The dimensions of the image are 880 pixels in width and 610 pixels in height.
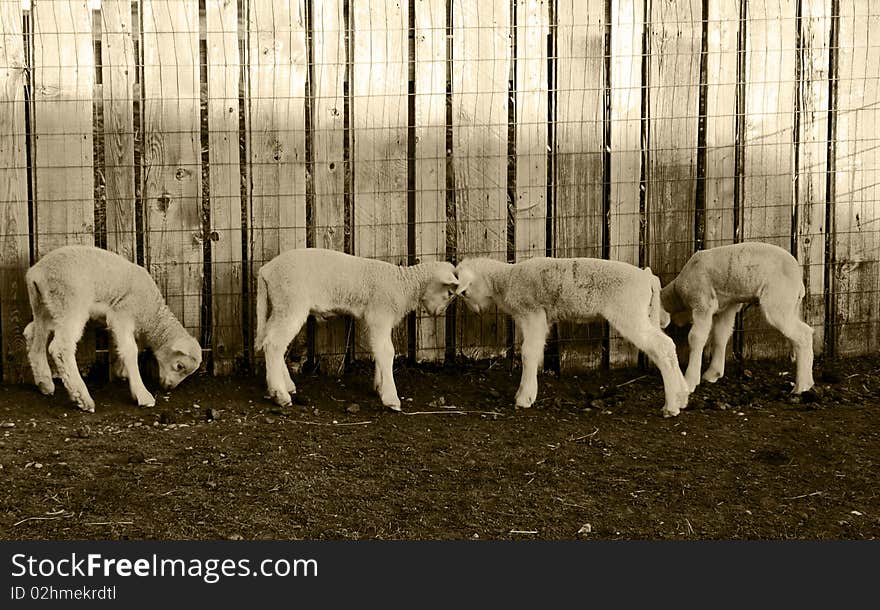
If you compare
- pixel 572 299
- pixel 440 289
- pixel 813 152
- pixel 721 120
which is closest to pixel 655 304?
pixel 572 299

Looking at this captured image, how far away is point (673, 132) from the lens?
26.1 ft

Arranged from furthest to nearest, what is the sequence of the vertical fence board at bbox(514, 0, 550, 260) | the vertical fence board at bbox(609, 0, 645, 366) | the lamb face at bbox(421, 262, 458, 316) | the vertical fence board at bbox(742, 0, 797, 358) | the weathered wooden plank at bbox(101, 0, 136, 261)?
1. the vertical fence board at bbox(742, 0, 797, 358)
2. the vertical fence board at bbox(609, 0, 645, 366)
3. the vertical fence board at bbox(514, 0, 550, 260)
4. the weathered wooden plank at bbox(101, 0, 136, 261)
5. the lamb face at bbox(421, 262, 458, 316)

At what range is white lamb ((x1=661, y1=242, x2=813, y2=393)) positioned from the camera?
7109 mm

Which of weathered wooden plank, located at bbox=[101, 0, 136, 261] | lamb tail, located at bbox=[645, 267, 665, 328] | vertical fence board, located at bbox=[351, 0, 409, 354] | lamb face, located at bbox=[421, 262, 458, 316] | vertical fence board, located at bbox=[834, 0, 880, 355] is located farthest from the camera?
vertical fence board, located at bbox=[834, 0, 880, 355]

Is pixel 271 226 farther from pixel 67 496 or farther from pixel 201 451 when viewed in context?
pixel 67 496

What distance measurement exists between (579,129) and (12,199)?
3.97 meters

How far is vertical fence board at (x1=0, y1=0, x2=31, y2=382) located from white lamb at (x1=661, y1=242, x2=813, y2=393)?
4.43 metres

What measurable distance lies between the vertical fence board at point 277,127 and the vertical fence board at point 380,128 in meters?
0.39

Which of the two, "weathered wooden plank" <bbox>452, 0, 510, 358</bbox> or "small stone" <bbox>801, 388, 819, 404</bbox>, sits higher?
"weathered wooden plank" <bbox>452, 0, 510, 358</bbox>

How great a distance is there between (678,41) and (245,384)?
156 inches

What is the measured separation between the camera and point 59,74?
24.0 ft

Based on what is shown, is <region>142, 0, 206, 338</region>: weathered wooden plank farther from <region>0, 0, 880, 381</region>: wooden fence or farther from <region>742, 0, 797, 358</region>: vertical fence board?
<region>742, 0, 797, 358</region>: vertical fence board

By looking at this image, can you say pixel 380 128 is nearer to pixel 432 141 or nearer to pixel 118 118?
pixel 432 141

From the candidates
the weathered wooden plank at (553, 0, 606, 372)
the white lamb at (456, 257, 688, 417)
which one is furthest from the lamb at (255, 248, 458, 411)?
the weathered wooden plank at (553, 0, 606, 372)
